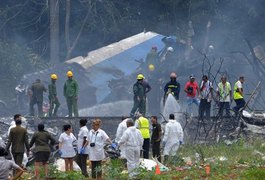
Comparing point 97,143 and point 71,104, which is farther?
point 71,104

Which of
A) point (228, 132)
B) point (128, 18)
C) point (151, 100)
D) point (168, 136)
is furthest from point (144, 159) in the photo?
point (128, 18)

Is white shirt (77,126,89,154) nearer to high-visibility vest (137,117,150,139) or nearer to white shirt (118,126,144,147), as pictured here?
white shirt (118,126,144,147)

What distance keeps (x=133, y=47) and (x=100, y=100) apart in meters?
4.82

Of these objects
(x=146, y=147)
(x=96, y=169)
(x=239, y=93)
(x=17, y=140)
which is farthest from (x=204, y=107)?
(x=17, y=140)

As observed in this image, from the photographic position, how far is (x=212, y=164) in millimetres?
18672

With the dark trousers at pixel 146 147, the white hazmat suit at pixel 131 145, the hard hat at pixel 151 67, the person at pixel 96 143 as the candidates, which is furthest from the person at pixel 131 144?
the hard hat at pixel 151 67

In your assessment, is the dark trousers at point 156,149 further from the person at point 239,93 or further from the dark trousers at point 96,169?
the person at point 239,93

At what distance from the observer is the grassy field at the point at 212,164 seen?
Answer: 1695 cm

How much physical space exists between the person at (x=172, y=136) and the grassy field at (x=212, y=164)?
0.87 feet

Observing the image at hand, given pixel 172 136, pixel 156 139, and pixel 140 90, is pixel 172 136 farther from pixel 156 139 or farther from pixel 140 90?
pixel 140 90

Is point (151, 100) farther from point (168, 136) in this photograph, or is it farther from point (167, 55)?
point (168, 136)

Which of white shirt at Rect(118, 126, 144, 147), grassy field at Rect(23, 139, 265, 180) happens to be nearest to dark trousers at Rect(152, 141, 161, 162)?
grassy field at Rect(23, 139, 265, 180)

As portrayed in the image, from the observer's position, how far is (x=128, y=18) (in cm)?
3475

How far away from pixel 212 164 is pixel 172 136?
2.24 meters
